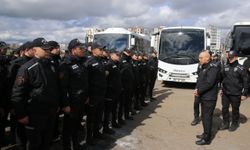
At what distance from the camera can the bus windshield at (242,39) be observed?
14875 millimetres

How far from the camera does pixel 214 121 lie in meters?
9.86

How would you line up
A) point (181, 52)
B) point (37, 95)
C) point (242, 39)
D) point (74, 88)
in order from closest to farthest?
point (37, 95), point (74, 88), point (242, 39), point (181, 52)

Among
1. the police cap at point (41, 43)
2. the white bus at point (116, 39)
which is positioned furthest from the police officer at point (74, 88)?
the white bus at point (116, 39)

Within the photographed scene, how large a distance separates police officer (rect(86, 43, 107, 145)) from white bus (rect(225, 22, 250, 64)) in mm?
9380

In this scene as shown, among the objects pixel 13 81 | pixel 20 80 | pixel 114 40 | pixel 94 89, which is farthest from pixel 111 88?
pixel 114 40

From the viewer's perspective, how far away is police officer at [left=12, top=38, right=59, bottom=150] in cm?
A: 444

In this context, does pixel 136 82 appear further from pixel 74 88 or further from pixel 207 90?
pixel 74 88

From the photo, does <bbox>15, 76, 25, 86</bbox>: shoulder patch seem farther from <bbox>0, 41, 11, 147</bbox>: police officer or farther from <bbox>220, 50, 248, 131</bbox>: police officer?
<bbox>220, 50, 248, 131</bbox>: police officer

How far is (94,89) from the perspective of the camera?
6.53 m

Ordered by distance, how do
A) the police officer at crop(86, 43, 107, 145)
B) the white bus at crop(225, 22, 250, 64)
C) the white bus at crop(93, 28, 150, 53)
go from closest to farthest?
the police officer at crop(86, 43, 107, 145), the white bus at crop(225, 22, 250, 64), the white bus at crop(93, 28, 150, 53)

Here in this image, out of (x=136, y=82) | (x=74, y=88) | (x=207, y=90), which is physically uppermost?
(x=74, y=88)

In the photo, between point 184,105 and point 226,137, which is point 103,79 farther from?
point 184,105

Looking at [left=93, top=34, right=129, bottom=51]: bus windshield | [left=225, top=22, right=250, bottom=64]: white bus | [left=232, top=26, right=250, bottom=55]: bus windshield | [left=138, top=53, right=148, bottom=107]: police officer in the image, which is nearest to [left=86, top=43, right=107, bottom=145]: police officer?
[left=138, top=53, right=148, bottom=107]: police officer

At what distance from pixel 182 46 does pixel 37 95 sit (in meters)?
13.4
